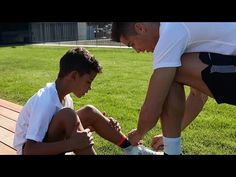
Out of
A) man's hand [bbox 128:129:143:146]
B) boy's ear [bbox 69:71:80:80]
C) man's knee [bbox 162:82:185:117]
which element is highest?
boy's ear [bbox 69:71:80:80]

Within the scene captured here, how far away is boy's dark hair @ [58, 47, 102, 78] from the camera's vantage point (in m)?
2.04

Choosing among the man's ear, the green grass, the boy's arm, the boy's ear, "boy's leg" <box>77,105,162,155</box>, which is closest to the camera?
the boy's arm

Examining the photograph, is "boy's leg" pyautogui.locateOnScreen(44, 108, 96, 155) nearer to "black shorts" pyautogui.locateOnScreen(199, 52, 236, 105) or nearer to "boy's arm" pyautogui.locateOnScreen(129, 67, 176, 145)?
"boy's arm" pyautogui.locateOnScreen(129, 67, 176, 145)

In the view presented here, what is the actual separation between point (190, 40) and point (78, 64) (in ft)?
1.81

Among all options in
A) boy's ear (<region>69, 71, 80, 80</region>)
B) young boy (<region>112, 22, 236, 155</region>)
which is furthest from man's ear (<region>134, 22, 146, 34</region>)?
boy's ear (<region>69, 71, 80, 80</region>)

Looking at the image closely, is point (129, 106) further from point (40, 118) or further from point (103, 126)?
point (40, 118)

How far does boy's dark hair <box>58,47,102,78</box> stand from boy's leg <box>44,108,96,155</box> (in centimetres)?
28

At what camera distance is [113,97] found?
4258 millimetres

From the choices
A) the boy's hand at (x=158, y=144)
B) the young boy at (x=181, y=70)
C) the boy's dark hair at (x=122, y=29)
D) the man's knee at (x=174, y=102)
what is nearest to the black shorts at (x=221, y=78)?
the young boy at (x=181, y=70)

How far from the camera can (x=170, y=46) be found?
1809 mm

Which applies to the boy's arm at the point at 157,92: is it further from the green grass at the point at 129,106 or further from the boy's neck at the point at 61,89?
the green grass at the point at 129,106

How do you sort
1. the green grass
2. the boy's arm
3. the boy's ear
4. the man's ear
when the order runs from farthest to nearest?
the green grass
the boy's ear
the man's ear
the boy's arm
